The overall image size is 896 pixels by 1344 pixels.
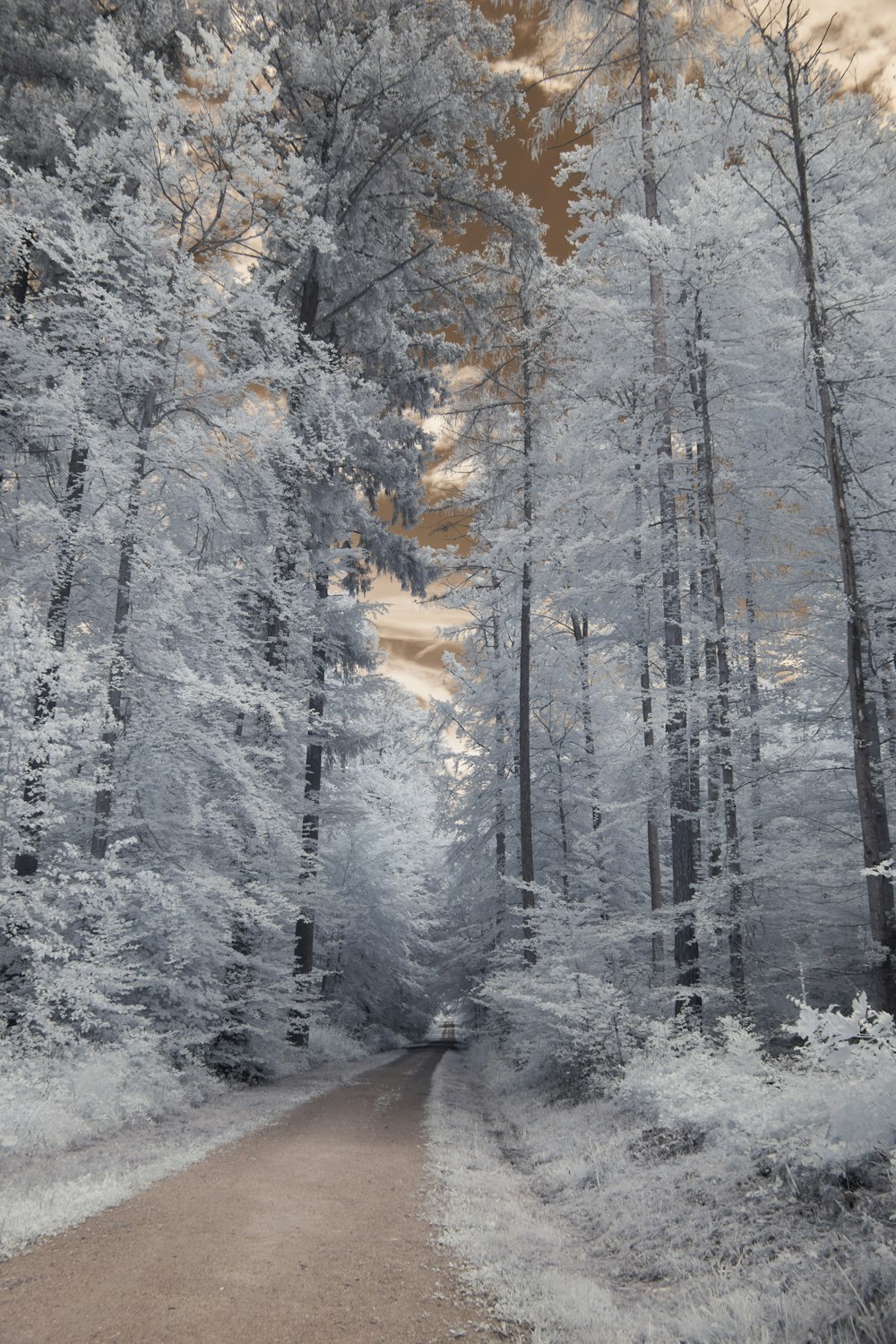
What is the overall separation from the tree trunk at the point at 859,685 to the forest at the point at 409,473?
55 millimetres

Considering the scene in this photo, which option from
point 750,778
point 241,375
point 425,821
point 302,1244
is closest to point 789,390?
point 750,778

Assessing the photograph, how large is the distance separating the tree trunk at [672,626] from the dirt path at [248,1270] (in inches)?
215

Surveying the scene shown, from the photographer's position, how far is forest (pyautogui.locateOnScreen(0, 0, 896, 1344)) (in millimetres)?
9940

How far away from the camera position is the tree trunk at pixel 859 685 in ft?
25.8

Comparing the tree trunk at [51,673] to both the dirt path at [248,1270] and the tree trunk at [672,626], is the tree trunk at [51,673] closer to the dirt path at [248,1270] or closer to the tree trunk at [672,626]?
the dirt path at [248,1270]

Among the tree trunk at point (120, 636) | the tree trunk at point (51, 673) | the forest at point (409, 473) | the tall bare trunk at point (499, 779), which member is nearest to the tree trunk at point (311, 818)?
the forest at point (409, 473)

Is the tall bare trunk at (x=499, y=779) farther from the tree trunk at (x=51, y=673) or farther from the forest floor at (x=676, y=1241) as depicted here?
the forest floor at (x=676, y=1241)

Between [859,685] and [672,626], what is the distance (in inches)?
160

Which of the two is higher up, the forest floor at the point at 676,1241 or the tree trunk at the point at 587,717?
the tree trunk at the point at 587,717

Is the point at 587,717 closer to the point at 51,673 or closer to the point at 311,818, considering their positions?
the point at 311,818

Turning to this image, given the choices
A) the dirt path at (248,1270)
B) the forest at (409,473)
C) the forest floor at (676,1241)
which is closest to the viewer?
the forest floor at (676,1241)

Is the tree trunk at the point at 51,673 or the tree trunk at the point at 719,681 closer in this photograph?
the tree trunk at the point at 51,673

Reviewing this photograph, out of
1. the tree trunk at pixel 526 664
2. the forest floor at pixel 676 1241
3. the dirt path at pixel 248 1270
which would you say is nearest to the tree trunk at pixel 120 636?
the dirt path at pixel 248 1270

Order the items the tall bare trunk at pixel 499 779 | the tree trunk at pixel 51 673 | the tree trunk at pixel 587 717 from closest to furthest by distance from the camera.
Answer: the tree trunk at pixel 51 673 → the tree trunk at pixel 587 717 → the tall bare trunk at pixel 499 779
